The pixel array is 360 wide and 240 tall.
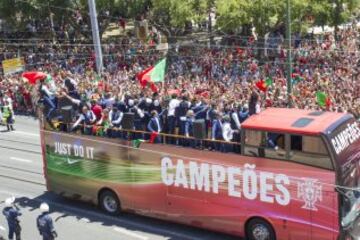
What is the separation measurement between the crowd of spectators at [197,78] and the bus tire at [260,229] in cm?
214

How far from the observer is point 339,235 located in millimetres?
13047

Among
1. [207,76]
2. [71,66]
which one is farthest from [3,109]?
[207,76]

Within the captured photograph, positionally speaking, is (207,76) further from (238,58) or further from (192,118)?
(192,118)

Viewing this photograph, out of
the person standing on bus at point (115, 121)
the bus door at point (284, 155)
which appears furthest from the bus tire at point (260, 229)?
the person standing on bus at point (115, 121)

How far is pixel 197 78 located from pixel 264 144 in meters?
13.7

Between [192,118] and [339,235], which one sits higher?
[192,118]

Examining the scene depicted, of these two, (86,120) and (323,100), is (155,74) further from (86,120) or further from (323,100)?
(323,100)

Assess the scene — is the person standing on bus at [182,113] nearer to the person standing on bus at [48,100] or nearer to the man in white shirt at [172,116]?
the man in white shirt at [172,116]

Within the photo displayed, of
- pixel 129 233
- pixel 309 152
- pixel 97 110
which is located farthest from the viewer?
pixel 97 110

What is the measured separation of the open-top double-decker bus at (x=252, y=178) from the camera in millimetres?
12961

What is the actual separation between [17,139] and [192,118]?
1230 centimetres

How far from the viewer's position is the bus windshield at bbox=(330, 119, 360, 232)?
12758 millimetres

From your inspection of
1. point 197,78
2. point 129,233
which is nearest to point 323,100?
point 129,233

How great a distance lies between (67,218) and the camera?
1752cm
